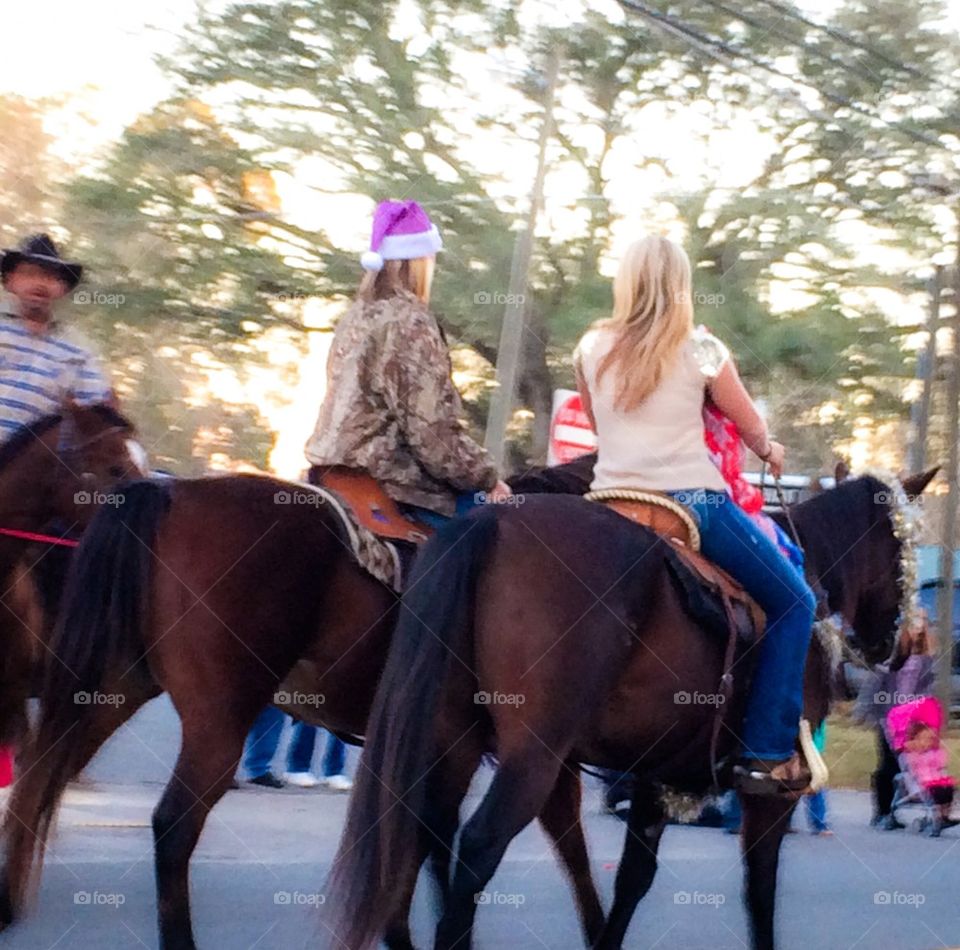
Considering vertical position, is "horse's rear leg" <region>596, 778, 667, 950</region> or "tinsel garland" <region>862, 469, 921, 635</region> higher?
"tinsel garland" <region>862, 469, 921, 635</region>

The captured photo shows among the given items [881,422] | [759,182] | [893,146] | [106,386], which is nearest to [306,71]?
[759,182]

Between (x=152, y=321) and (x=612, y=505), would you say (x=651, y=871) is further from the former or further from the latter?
(x=152, y=321)

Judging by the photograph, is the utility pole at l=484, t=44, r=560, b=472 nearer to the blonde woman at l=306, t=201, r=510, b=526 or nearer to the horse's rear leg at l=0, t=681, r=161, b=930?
the blonde woman at l=306, t=201, r=510, b=526

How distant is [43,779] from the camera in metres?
5.24

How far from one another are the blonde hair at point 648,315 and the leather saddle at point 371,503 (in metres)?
0.91

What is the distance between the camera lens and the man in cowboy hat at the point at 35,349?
6.40 meters

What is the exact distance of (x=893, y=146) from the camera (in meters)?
17.7

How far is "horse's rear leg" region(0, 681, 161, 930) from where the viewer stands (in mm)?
5246

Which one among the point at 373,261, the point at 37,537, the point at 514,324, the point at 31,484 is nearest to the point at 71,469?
the point at 31,484

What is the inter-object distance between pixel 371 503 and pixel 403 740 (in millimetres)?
1179

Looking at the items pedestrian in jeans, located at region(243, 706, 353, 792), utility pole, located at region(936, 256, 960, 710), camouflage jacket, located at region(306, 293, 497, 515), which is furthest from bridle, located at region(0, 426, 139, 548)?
utility pole, located at region(936, 256, 960, 710)

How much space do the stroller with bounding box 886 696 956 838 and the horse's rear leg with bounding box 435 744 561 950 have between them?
600 centimetres

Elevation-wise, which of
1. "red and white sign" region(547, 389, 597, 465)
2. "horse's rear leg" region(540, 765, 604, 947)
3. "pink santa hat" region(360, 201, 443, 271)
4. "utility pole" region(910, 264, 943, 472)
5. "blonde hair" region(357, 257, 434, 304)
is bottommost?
"horse's rear leg" region(540, 765, 604, 947)

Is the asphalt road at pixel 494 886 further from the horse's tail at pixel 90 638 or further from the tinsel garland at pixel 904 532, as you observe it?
the tinsel garland at pixel 904 532
